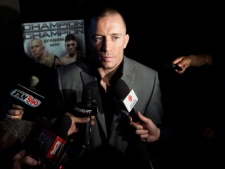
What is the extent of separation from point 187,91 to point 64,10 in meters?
1.63

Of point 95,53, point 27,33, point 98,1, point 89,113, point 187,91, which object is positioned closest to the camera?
point 89,113

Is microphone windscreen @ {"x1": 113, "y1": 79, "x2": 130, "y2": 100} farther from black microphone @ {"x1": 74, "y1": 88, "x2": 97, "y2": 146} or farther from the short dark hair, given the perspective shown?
the short dark hair

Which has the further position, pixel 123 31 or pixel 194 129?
pixel 194 129

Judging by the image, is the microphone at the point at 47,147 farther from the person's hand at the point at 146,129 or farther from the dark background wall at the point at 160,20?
the dark background wall at the point at 160,20

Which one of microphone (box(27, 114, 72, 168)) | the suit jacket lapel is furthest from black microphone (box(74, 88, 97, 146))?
the suit jacket lapel

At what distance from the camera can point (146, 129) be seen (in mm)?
1513

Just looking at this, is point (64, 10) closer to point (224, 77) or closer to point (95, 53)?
point (95, 53)

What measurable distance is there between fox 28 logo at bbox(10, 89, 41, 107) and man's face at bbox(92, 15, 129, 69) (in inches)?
23.6

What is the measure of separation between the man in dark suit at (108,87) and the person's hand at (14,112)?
369mm

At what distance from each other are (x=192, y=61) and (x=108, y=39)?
903 millimetres

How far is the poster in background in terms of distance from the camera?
8.00 feet

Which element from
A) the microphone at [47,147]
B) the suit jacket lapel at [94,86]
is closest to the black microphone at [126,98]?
the suit jacket lapel at [94,86]

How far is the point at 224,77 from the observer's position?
77.7 inches

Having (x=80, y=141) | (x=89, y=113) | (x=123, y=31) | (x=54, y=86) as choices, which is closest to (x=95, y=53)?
(x=123, y=31)
